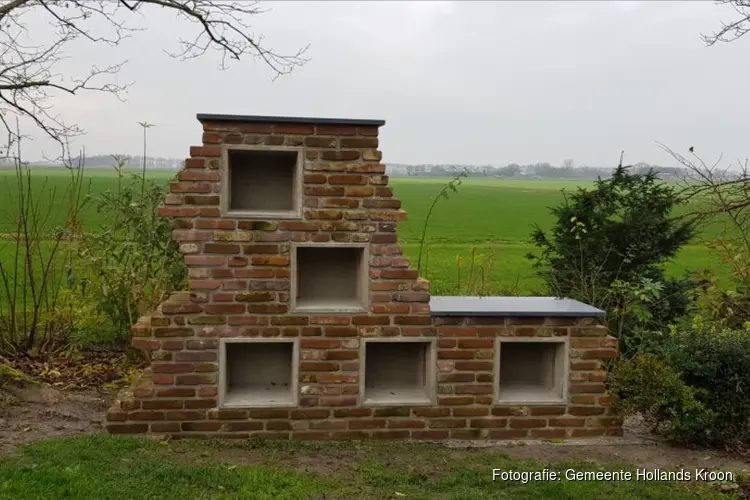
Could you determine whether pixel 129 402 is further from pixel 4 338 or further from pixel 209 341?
pixel 4 338

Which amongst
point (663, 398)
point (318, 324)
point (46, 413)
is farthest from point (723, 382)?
point (46, 413)

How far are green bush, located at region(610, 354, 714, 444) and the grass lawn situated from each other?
64 centimetres

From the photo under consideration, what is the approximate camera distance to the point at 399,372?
5.05 m

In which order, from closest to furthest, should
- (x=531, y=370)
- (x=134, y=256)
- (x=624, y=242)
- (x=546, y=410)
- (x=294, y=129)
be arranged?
(x=294, y=129), (x=546, y=410), (x=531, y=370), (x=134, y=256), (x=624, y=242)

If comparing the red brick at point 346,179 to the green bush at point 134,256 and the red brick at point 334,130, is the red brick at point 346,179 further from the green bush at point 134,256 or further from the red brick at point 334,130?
the green bush at point 134,256

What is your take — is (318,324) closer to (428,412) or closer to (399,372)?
(399,372)

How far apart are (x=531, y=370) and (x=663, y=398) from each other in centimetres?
100

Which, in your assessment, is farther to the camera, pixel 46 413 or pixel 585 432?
pixel 46 413

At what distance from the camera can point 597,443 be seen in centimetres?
470

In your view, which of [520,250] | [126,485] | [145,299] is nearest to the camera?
[126,485]

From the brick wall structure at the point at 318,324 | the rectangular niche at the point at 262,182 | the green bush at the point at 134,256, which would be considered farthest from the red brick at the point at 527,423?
the green bush at the point at 134,256

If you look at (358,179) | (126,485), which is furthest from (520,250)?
(126,485)

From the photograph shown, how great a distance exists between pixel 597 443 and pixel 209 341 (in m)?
2.90

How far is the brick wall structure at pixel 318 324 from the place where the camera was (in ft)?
14.4
